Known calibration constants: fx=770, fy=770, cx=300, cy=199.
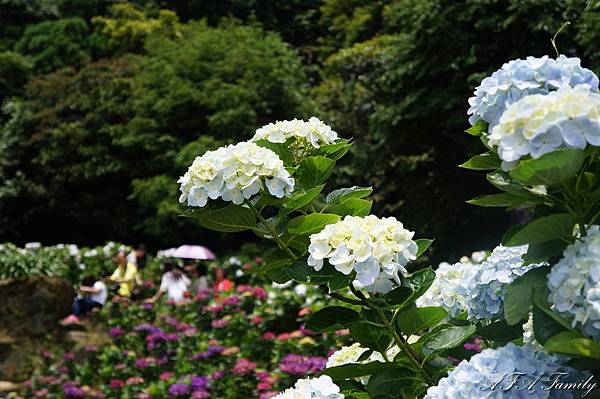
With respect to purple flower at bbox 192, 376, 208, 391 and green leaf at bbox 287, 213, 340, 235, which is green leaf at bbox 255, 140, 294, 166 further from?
purple flower at bbox 192, 376, 208, 391

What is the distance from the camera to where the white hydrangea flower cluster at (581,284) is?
33.8 inches

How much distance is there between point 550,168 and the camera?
0.86 meters

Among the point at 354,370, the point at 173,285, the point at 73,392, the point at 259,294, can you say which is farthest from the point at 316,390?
the point at 173,285

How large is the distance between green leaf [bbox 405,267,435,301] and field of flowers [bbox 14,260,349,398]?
98.8 inches

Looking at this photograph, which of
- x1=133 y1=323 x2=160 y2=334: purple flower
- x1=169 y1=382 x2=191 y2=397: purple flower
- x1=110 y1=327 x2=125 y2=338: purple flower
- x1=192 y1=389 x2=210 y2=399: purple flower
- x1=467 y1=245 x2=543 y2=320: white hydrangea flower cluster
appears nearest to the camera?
x1=467 y1=245 x2=543 y2=320: white hydrangea flower cluster

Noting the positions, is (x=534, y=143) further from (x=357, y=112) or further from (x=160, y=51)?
(x=160, y=51)

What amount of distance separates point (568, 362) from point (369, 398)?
45 cm

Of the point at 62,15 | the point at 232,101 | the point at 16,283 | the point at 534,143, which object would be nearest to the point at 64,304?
the point at 16,283

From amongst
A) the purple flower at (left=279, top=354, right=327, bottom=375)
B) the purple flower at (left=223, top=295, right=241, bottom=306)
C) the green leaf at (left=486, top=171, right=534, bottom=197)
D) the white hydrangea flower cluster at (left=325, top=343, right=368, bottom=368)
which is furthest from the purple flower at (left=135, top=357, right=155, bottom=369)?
the green leaf at (left=486, top=171, right=534, bottom=197)

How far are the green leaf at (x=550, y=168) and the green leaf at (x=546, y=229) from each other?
0.23 feet

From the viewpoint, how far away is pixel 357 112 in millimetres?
13383

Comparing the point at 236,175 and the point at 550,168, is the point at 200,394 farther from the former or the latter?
the point at 550,168

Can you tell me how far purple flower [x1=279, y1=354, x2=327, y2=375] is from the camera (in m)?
3.77

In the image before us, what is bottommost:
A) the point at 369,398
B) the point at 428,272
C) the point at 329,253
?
the point at 369,398
